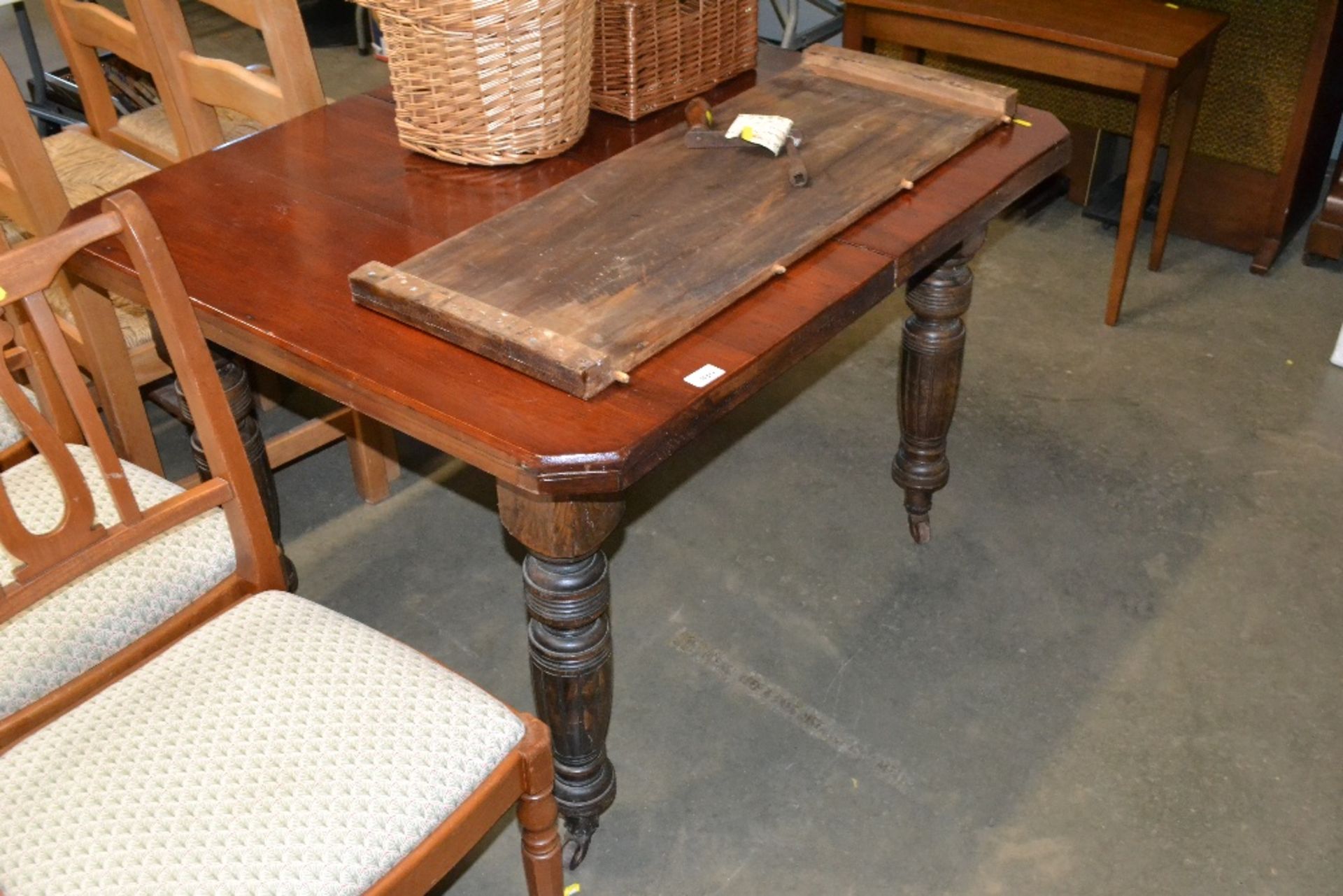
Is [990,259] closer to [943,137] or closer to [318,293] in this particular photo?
[943,137]

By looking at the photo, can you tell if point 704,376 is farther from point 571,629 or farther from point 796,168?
point 796,168

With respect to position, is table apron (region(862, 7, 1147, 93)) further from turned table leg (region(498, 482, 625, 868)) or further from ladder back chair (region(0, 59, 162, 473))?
turned table leg (region(498, 482, 625, 868))

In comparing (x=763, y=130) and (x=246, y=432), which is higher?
(x=763, y=130)

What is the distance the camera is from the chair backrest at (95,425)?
3.83ft

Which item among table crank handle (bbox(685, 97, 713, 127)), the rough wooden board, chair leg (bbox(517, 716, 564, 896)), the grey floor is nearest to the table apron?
the grey floor

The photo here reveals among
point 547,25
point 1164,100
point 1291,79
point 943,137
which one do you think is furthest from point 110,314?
point 1291,79

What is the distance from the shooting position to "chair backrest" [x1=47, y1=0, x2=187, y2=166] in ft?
7.02

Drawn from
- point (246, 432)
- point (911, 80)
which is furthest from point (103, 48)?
point (911, 80)

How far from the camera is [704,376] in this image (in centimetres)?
128

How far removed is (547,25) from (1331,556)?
158 cm

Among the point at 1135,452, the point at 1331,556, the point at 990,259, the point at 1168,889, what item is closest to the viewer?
the point at 1168,889

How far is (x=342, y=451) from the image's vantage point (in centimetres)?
253

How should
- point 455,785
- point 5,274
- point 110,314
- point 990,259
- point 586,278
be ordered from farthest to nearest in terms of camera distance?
point 990,259, point 110,314, point 586,278, point 455,785, point 5,274

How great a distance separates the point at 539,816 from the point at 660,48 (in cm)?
105
